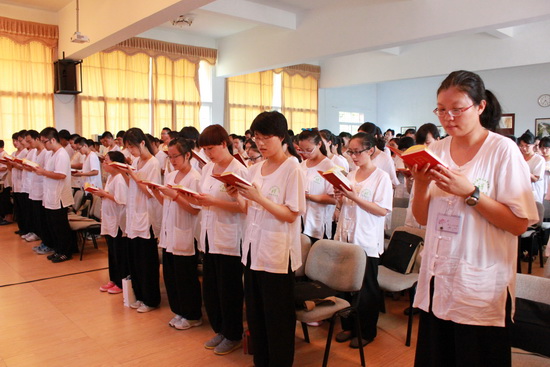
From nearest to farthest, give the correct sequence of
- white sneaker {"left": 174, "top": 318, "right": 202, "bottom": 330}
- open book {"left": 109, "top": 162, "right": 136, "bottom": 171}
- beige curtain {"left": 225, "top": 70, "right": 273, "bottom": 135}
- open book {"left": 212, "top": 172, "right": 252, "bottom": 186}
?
open book {"left": 212, "top": 172, "right": 252, "bottom": 186} → white sneaker {"left": 174, "top": 318, "right": 202, "bottom": 330} → open book {"left": 109, "top": 162, "right": 136, "bottom": 171} → beige curtain {"left": 225, "top": 70, "right": 273, "bottom": 135}

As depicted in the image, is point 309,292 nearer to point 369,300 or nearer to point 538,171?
point 369,300

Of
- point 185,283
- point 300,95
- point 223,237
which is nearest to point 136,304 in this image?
point 185,283

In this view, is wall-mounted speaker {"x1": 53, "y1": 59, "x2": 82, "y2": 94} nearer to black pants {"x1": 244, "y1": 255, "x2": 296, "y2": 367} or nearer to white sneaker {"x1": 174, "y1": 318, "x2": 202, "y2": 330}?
white sneaker {"x1": 174, "y1": 318, "x2": 202, "y2": 330}

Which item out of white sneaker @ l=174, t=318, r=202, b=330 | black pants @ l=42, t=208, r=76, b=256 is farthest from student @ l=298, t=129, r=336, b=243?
black pants @ l=42, t=208, r=76, b=256

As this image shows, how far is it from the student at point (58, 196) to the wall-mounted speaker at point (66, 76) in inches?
147

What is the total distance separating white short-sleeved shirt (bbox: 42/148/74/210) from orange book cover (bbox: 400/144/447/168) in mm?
4889

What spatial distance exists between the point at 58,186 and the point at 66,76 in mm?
4329

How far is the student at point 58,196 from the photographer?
17.3ft

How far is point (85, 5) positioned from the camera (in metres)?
7.49

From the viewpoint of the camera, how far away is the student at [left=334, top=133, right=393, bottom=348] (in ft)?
9.77

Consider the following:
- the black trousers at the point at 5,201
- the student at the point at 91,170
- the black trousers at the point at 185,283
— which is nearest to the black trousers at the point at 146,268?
the black trousers at the point at 185,283

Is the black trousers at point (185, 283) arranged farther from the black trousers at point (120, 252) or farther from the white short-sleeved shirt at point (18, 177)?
the white short-sleeved shirt at point (18, 177)

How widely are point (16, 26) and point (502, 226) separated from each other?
32.2ft

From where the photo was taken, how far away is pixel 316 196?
364 centimetres
